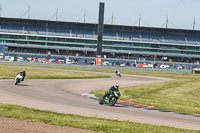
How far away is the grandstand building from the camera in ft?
447

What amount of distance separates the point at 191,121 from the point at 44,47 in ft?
402

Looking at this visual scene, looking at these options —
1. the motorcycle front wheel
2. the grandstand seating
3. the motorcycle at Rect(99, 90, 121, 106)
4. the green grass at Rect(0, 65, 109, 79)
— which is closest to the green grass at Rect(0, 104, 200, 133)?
the motorcycle at Rect(99, 90, 121, 106)

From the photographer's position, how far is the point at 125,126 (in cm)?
1287

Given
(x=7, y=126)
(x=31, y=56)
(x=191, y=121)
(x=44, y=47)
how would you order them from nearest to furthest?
(x=7, y=126) → (x=191, y=121) → (x=31, y=56) → (x=44, y=47)

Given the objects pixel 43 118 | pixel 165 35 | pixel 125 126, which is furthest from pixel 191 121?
pixel 165 35

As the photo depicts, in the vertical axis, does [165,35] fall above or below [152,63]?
above

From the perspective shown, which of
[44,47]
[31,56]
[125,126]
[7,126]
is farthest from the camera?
[44,47]

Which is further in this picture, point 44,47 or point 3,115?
point 44,47

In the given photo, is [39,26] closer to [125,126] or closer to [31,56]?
[31,56]

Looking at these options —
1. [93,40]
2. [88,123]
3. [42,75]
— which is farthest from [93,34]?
[88,123]

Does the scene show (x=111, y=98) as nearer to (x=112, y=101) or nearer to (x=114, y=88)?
(x=112, y=101)

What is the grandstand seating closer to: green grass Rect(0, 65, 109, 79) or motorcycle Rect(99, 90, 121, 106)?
green grass Rect(0, 65, 109, 79)

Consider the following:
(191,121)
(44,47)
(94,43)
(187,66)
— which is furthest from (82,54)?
(191,121)

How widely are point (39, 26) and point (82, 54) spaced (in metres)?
21.9
